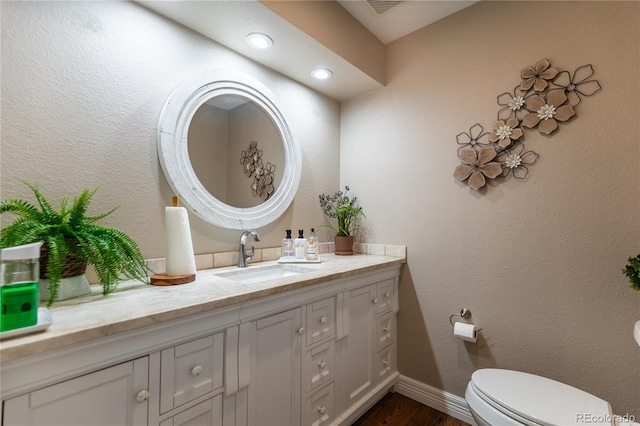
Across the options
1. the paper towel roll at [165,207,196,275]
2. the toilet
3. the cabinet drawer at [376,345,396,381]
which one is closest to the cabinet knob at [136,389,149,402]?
the paper towel roll at [165,207,196,275]

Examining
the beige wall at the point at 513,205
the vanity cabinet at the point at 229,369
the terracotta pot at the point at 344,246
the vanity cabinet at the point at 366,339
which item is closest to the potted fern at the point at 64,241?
the vanity cabinet at the point at 229,369

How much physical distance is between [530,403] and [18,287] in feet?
5.47

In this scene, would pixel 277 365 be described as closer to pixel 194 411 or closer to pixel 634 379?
pixel 194 411

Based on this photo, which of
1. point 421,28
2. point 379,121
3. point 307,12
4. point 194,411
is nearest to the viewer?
point 194,411

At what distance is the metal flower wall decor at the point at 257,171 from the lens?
172 centimetres

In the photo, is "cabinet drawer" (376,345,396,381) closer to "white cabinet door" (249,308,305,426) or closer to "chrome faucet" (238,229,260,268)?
"white cabinet door" (249,308,305,426)

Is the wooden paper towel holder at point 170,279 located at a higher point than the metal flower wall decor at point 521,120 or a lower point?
lower

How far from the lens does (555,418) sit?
0.99m

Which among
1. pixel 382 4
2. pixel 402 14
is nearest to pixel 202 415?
pixel 382 4

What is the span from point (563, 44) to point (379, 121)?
3.48ft

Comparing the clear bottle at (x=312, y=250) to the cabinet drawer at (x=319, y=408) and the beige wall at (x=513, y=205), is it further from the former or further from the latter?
the cabinet drawer at (x=319, y=408)

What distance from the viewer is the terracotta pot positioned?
6.81ft

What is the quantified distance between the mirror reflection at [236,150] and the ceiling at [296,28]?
1.07 ft

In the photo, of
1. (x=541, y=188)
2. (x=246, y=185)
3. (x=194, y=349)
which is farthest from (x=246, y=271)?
(x=541, y=188)
